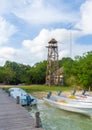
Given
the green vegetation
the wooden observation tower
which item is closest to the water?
the green vegetation

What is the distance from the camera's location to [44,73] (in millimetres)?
85125

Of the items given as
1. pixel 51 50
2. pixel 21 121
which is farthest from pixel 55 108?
pixel 51 50

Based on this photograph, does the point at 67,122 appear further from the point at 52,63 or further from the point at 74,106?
the point at 52,63

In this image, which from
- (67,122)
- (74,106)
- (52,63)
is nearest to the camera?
(67,122)

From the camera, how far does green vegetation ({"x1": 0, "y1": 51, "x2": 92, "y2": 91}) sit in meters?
52.8

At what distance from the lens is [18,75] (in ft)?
288

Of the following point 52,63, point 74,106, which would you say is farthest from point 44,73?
point 74,106

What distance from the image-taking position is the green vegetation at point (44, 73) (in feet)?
173

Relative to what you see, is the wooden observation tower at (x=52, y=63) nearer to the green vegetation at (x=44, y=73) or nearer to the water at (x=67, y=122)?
the green vegetation at (x=44, y=73)

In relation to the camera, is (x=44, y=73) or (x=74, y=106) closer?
(x=74, y=106)

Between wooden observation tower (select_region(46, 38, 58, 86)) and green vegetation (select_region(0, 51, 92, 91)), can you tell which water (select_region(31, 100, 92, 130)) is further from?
wooden observation tower (select_region(46, 38, 58, 86))

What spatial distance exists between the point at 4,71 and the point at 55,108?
61.2 meters

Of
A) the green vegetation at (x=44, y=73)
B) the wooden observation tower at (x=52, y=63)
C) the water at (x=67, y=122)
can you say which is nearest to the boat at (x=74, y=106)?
the water at (x=67, y=122)

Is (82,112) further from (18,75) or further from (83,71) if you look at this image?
(18,75)
